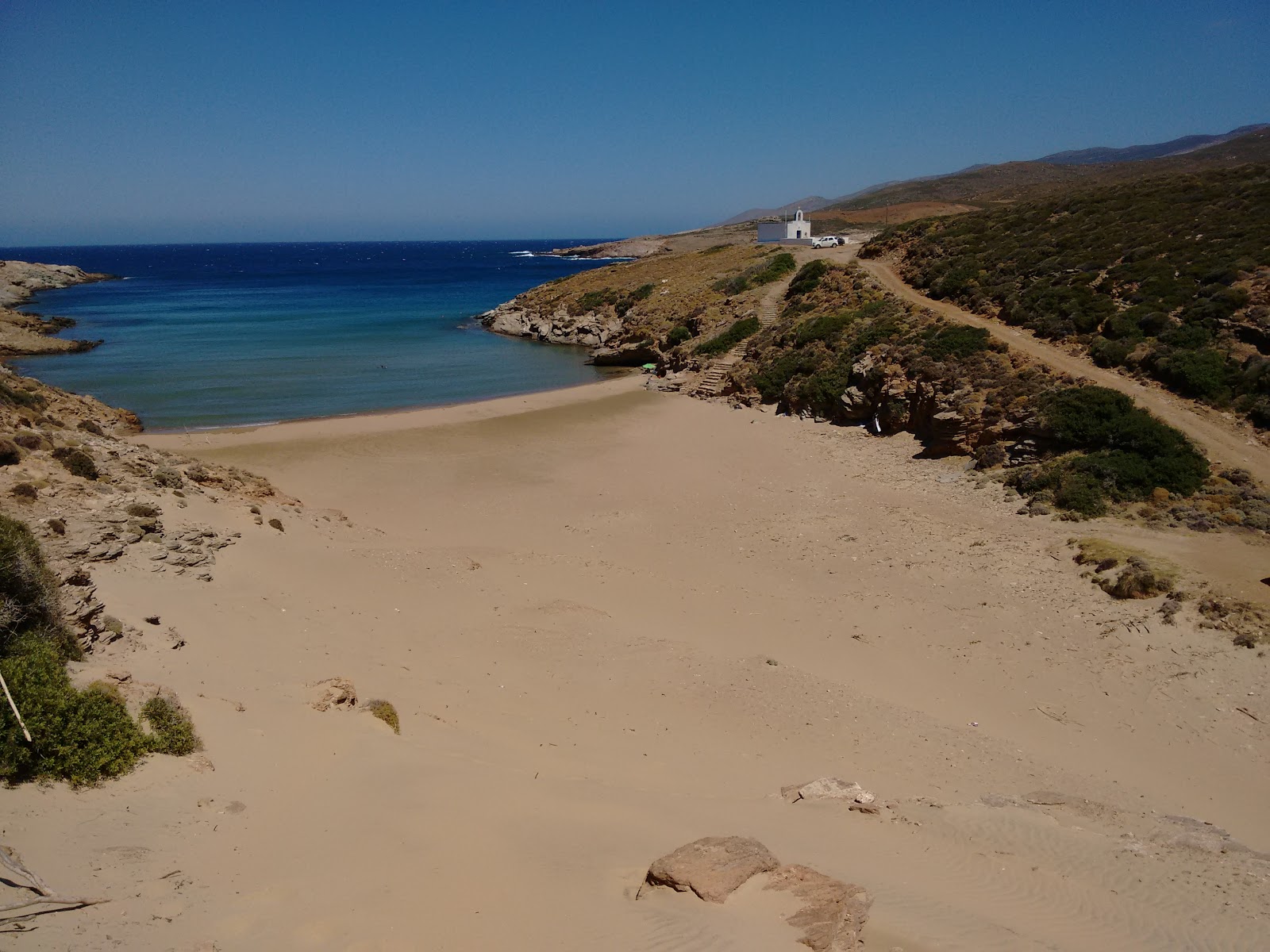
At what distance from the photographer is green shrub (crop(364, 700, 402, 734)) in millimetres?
8484

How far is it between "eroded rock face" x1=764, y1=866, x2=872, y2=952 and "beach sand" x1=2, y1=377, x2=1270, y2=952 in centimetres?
21

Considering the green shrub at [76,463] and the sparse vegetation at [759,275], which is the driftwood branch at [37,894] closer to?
the green shrub at [76,463]

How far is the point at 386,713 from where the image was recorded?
8570 millimetres

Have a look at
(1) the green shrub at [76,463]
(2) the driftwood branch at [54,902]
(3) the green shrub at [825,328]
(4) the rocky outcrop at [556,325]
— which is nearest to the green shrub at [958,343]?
(3) the green shrub at [825,328]

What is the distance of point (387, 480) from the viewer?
21.1 meters

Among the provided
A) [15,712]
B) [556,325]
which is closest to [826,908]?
[15,712]

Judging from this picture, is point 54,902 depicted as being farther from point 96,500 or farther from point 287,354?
point 287,354

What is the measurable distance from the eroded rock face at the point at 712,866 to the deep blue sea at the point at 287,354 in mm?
26729

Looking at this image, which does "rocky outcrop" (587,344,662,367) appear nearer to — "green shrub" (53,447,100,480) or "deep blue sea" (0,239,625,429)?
"deep blue sea" (0,239,625,429)

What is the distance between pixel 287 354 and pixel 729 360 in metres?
24.4

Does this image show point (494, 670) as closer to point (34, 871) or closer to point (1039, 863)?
point (34, 871)

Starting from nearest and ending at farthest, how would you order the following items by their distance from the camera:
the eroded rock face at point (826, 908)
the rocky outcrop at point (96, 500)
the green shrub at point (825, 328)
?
the eroded rock face at point (826, 908) < the rocky outcrop at point (96, 500) < the green shrub at point (825, 328)

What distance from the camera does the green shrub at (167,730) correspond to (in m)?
6.68

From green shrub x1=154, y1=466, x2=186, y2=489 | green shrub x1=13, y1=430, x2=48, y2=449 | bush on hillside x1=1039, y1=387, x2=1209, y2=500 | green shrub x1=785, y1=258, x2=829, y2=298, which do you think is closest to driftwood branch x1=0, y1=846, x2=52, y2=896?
green shrub x1=13, y1=430, x2=48, y2=449
